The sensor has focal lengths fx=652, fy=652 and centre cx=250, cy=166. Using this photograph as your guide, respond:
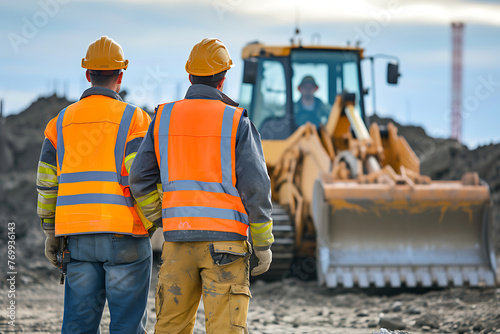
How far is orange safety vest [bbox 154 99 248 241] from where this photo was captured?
122 inches

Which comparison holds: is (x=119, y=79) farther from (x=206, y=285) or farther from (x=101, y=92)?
(x=206, y=285)

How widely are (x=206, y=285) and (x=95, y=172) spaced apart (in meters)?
0.86

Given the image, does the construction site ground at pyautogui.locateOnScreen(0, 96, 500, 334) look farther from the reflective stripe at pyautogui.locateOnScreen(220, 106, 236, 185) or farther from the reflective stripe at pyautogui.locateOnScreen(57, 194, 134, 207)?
the reflective stripe at pyautogui.locateOnScreen(220, 106, 236, 185)

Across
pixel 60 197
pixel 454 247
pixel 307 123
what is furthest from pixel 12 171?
pixel 60 197

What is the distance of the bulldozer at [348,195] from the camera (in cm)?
661

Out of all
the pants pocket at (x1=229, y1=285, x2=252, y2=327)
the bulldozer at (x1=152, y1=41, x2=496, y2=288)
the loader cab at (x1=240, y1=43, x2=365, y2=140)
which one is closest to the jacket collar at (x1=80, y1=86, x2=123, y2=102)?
the pants pocket at (x1=229, y1=285, x2=252, y2=327)

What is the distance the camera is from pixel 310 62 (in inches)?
343

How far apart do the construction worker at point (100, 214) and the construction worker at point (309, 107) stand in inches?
204

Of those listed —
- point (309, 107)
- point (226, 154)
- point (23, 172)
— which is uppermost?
point (309, 107)

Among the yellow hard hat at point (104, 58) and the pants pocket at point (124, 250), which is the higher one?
the yellow hard hat at point (104, 58)

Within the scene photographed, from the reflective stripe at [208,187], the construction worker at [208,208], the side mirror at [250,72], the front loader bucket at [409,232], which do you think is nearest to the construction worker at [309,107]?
the side mirror at [250,72]

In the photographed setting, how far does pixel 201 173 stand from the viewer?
10.2 ft

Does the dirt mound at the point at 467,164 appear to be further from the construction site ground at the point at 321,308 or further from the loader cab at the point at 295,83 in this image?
the construction site ground at the point at 321,308

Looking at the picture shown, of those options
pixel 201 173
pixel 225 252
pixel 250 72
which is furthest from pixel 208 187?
pixel 250 72
